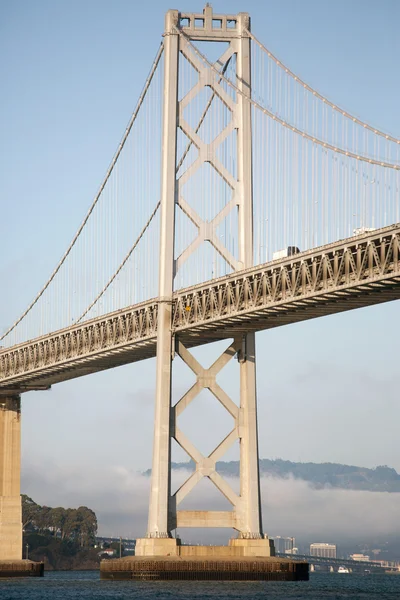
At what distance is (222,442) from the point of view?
2200 inches

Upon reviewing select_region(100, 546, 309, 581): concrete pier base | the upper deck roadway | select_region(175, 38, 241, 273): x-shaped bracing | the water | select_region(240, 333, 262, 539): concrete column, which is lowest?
the water

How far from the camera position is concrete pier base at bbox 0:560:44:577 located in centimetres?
7212

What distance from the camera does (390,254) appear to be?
46625 mm

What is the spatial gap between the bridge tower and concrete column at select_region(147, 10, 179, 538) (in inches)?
1.3

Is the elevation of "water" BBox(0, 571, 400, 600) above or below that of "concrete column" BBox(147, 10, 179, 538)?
below

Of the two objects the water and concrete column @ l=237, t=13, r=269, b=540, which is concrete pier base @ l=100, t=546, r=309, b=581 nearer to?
the water

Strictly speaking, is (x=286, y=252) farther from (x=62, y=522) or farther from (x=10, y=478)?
(x=62, y=522)

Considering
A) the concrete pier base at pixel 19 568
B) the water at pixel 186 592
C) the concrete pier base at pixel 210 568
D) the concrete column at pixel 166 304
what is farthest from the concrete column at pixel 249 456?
the concrete pier base at pixel 19 568

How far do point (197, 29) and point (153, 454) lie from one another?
15655mm

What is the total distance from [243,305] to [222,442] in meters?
5.48

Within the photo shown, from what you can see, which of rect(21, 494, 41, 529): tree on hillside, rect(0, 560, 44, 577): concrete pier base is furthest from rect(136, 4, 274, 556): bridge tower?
rect(21, 494, 41, 529): tree on hillside

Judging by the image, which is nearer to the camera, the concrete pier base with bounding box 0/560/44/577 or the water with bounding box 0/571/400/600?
the water with bounding box 0/571/400/600

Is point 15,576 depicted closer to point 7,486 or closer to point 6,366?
point 7,486

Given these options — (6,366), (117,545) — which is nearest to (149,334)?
(6,366)
